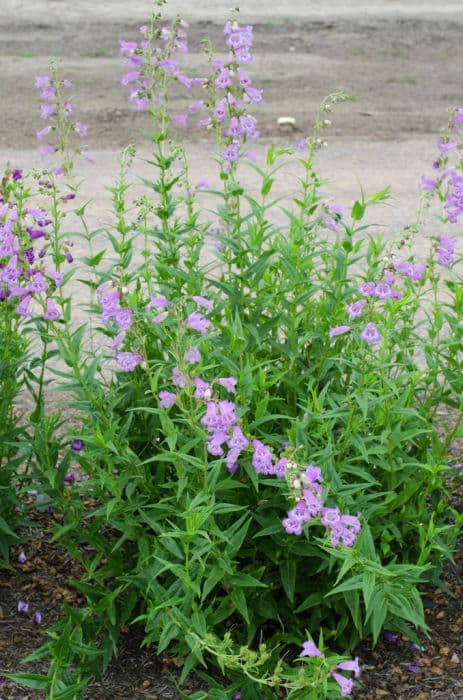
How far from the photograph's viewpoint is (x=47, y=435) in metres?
3.52

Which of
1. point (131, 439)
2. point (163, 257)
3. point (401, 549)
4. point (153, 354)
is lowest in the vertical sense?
point (401, 549)

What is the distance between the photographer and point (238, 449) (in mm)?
2787

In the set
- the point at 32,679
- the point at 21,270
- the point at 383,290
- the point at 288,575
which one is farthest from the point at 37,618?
the point at 383,290

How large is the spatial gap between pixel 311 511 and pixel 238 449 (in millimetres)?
273

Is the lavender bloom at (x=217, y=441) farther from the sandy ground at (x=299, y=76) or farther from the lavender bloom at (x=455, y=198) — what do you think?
the sandy ground at (x=299, y=76)

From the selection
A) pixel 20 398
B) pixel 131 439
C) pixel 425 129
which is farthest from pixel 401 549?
pixel 425 129

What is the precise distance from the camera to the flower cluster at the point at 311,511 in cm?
263

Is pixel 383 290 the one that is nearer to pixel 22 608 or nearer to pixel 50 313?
pixel 50 313

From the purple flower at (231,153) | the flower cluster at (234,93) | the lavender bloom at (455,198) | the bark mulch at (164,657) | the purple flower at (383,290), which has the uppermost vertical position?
the flower cluster at (234,93)

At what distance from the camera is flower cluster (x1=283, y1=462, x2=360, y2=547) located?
2.63 m

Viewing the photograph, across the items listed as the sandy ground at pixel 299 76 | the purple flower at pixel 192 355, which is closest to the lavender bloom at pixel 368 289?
the purple flower at pixel 192 355

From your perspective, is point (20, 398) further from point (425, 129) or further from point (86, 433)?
point (425, 129)

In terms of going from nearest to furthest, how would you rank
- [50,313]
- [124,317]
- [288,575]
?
[124,317] < [50,313] < [288,575]

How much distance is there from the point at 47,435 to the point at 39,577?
890 millimetres
